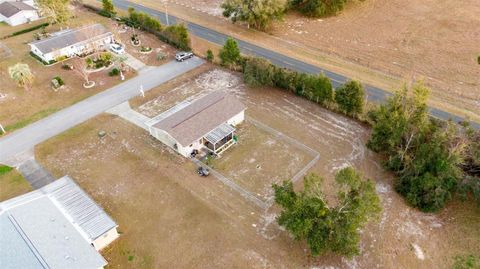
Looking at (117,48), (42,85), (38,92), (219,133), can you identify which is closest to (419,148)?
(219,133)

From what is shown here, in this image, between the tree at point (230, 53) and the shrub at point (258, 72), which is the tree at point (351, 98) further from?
the tree at point (230, 53)

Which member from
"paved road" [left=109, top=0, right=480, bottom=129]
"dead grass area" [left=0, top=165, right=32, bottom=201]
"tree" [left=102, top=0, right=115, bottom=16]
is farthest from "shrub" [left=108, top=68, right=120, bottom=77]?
"tree" [left=102, top=0, right=115, bottom=16]

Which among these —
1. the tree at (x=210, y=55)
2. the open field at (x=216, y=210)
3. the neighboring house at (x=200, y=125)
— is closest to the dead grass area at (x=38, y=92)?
the open field at (x=216, y=210)

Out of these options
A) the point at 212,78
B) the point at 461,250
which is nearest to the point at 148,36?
the point at 212,78

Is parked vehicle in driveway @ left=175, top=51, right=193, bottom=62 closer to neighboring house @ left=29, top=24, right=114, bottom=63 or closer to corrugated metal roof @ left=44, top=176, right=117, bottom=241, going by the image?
neighboring house @ left=29, top=24, right=114, bottom=63

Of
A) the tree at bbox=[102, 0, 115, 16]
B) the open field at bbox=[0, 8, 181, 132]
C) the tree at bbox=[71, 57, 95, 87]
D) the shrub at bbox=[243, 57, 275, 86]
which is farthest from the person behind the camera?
the tree at bbox=[102, 0, 115, 16]
